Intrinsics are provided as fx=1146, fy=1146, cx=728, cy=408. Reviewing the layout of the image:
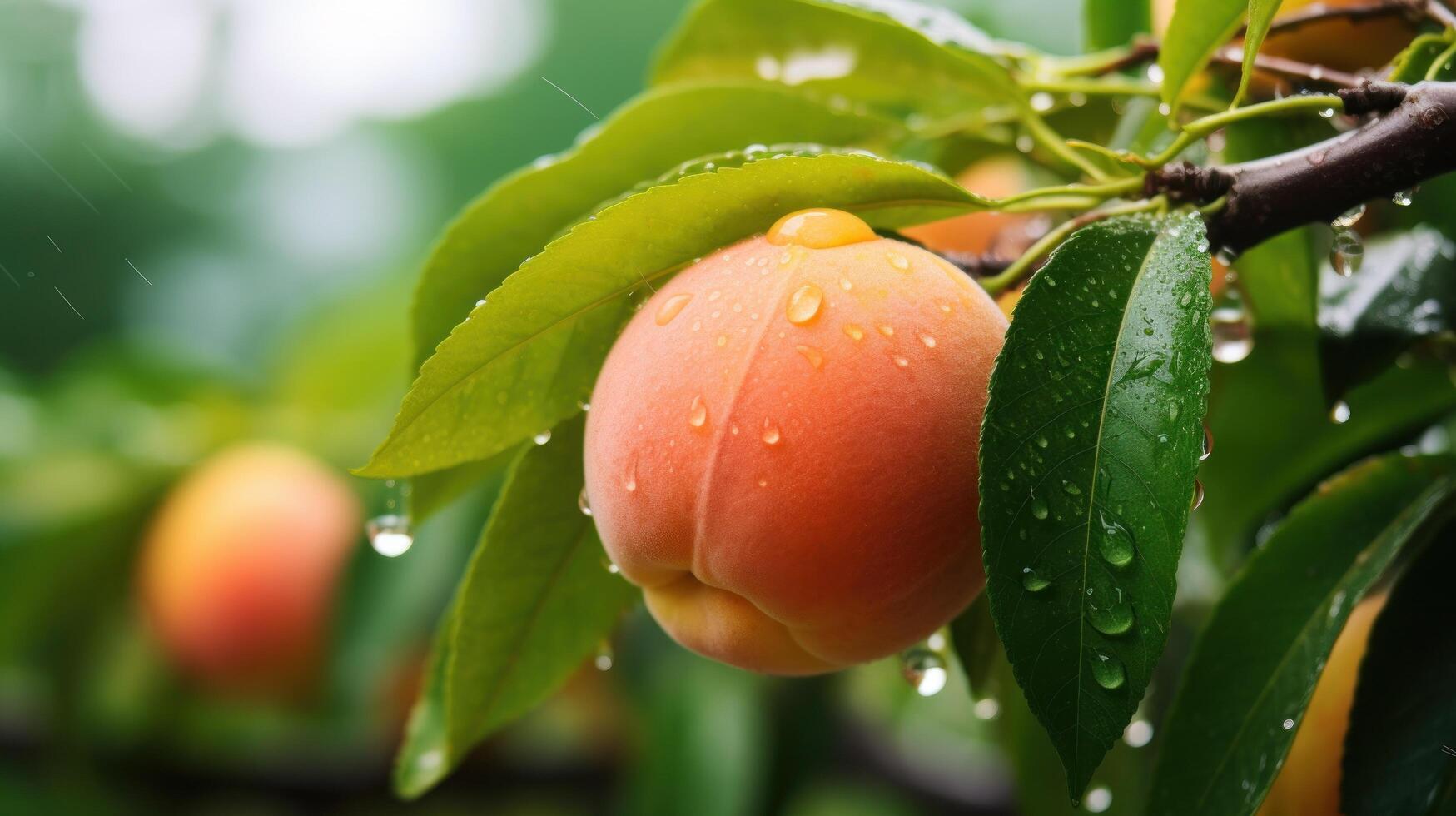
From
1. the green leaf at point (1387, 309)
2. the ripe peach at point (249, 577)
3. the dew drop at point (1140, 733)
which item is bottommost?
the dew drop at point (1140, 733)

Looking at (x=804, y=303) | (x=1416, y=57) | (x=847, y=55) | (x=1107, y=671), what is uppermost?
(x=847, y=55)

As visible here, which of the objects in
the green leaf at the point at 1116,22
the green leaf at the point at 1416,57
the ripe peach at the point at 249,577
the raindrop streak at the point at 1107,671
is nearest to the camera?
the raindrop streak at the point at 1107,671

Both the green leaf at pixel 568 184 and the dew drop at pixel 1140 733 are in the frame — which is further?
the dew drop at pixel 1140 733

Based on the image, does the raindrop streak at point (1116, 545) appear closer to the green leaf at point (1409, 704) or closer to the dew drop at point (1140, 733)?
the green leaf at point (1409, 704)

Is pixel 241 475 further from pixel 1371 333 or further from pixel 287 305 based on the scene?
pixel 1371 333

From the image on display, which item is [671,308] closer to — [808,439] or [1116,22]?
[808,439]

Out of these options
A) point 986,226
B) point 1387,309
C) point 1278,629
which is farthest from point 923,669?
point 986,226

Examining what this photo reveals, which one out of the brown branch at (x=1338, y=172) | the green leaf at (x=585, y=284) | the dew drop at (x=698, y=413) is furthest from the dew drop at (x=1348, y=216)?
the dew drop at (x=698, y=413)

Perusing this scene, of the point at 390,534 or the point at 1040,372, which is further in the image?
the point at 390,534
